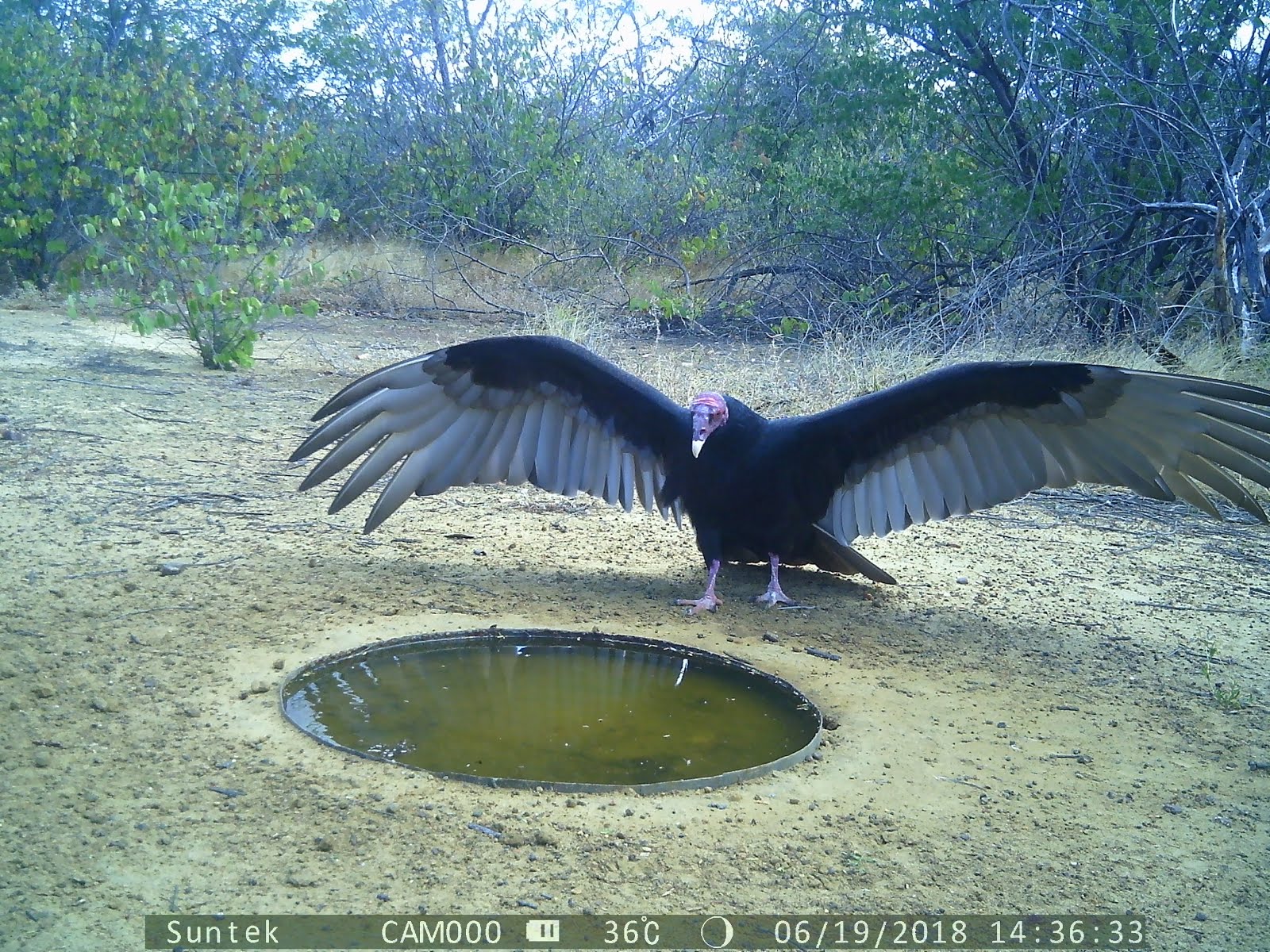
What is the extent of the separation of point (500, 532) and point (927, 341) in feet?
13.1

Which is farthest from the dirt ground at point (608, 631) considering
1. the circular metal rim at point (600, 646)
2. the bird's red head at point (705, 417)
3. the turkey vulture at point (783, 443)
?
the bird's red head at point (705, 417)

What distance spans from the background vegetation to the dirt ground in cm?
268

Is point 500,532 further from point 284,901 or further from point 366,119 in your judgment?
point 366,119

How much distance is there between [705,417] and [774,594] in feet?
2.49

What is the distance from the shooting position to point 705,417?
4.02 metres

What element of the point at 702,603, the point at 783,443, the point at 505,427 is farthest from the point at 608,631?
the point at 505,427

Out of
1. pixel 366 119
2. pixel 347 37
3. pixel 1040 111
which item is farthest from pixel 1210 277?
pixel 347 37

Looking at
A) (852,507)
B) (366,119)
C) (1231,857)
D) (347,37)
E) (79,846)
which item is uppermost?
(347,37)

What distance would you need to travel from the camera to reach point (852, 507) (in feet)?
14.4

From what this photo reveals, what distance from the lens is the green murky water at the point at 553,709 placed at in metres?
2.81

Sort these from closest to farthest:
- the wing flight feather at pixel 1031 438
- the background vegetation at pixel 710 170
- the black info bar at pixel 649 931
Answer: the black info bar at pixel 649 931
the wing flight feather at pixel 1031 438
the background vegetation at pixel 710 170

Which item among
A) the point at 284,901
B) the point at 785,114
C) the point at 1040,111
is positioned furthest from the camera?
the point at 785,114

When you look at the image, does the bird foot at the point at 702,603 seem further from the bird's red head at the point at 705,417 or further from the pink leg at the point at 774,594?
the bird's red head at the point at 705,417

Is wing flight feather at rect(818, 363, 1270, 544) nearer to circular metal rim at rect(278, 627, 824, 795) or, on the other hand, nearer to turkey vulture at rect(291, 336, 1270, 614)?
turkey vulture at rect(291, 336, 1270, 614)
